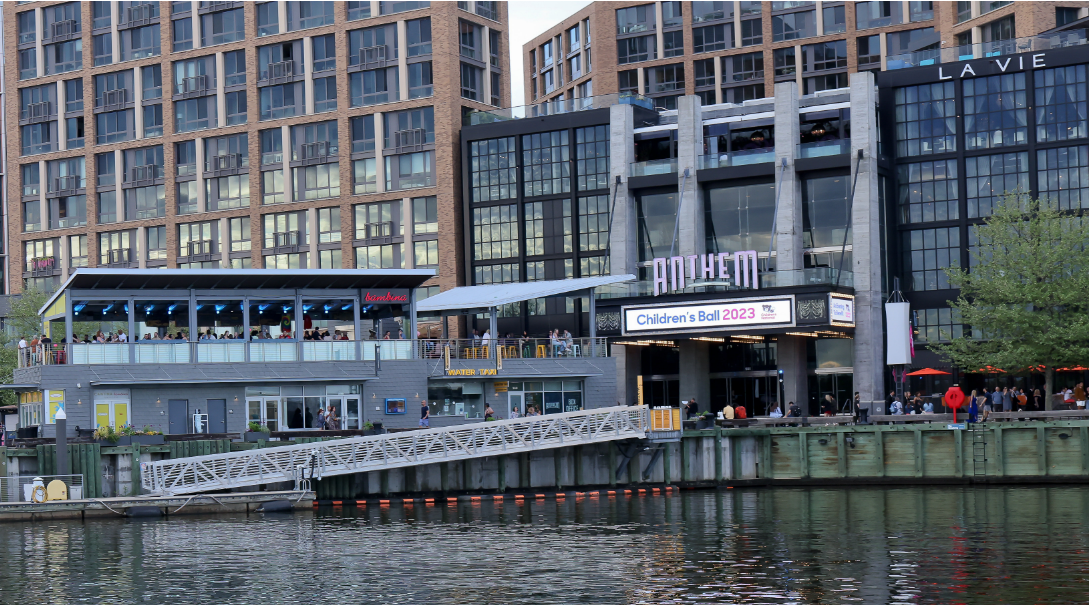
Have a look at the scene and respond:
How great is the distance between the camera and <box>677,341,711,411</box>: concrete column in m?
83.8

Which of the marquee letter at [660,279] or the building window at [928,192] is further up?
the building window at [928,192]

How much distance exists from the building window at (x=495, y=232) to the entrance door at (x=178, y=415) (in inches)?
1585

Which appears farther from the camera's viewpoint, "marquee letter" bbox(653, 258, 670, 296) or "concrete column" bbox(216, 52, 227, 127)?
"concrete column" bbox(216, 52, 227, 127)

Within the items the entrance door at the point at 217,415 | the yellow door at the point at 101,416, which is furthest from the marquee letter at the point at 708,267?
the yellow door at the point at 101,416

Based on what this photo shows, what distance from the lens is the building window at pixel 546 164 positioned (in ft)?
306

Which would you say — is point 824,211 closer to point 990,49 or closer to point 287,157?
point 990,49

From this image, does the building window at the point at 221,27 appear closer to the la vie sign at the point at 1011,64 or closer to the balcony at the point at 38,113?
the balcony at the point at 38,113

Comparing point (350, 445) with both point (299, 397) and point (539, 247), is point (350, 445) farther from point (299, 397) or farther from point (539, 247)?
point (539, 247)

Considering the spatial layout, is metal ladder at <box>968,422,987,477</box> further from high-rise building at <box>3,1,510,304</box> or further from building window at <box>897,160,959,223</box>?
high-rise building at <box>3,1,510,304</box>

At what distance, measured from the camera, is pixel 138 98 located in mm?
109000

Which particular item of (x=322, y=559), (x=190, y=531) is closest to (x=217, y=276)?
(x=190, y=531)

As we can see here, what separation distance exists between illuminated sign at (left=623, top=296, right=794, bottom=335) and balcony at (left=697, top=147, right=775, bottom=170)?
436 inches

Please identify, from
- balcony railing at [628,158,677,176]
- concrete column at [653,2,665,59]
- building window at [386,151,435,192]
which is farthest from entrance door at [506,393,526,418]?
concrete column at [653,2,665,59]

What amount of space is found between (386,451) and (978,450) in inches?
914
